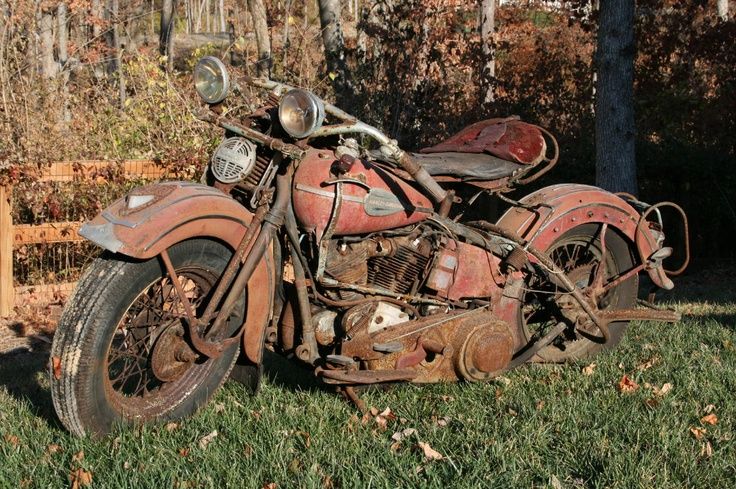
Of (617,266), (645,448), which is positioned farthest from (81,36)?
(645,448)

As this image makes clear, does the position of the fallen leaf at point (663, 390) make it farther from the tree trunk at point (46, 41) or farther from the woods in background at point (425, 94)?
the tree trunk at point (46, 41)

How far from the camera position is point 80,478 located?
12.4 ft

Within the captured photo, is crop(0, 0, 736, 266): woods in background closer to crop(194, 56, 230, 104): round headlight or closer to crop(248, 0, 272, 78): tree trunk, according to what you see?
crop(248, 0, 272, 78): tree trunk

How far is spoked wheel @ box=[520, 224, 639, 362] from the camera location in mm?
5594

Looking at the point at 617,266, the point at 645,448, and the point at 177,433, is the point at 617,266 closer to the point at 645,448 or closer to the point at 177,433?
the point at 645,448

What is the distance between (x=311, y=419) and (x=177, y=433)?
649 millimetres

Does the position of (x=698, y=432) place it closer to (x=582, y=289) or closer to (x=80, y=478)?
(x=582, y=289)

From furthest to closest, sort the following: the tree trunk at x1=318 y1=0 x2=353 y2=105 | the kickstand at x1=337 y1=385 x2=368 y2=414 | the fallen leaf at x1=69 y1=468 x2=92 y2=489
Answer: the tree trunk at x1=318 y1=0 x2=353 y2=105, the kickstand at x1=337 y1=385 x2=368 y2=414, the fallen leaf at x1=69 y1=468 x2=92 y2=489

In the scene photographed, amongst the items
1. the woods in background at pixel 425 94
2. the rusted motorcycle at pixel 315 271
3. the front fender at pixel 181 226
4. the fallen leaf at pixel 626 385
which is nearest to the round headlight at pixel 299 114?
the rusted motorcycle at pixel 315 271

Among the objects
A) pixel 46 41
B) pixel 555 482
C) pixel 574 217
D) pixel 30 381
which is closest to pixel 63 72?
pixel 46 41

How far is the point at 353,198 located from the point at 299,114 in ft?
1.73

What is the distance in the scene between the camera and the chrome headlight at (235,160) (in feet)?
15.0

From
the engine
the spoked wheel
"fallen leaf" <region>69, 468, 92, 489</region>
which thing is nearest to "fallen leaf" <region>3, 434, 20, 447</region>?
"fallen leaf" <region>69, 468, 92, 489</region>

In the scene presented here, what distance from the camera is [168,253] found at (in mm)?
4254
